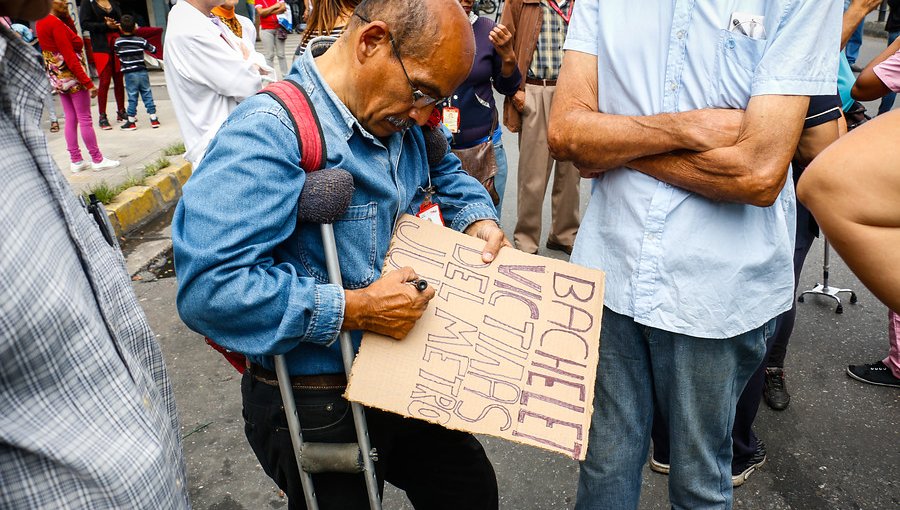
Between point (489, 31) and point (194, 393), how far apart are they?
108 inches

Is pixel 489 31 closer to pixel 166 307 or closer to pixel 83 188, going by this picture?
pixel 166 307

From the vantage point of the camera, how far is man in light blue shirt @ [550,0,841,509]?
1.47 meters

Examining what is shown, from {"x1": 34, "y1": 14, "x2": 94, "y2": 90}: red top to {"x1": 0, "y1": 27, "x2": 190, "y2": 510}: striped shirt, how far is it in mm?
6450

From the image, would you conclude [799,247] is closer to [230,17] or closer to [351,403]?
[351,403]

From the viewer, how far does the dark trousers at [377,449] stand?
1563 mm

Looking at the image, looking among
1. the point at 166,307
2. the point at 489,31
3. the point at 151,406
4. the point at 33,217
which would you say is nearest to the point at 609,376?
the point at 151,406

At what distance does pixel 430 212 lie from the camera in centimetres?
184

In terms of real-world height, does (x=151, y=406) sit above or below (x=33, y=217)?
below

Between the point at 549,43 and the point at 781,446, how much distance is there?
3030 millimetres

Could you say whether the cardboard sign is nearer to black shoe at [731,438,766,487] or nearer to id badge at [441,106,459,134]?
black shoe at [731,438,766,487]

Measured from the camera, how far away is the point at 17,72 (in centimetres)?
95

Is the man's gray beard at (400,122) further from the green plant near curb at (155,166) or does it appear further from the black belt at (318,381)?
the green plant near curb at (155,166)

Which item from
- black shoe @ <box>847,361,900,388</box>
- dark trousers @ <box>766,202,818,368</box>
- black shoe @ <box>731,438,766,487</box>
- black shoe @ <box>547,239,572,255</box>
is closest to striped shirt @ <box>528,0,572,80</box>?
black shoe @ <box>547,239,572,255</box>

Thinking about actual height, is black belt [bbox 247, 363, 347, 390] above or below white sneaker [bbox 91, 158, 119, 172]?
above
